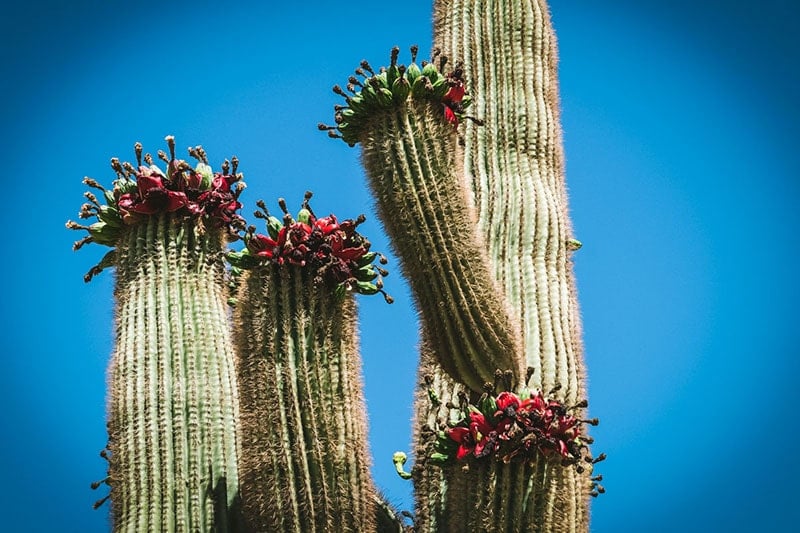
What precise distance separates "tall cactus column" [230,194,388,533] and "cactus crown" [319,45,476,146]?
65cm

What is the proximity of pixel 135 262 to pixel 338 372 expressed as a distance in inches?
70.7

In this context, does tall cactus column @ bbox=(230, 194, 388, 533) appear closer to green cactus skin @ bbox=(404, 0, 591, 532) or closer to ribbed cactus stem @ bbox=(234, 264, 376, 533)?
ribbed cactus stem @ bbox=(234, 264, 376, 533)

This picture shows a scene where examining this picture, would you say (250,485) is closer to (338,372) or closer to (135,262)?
(338,372)

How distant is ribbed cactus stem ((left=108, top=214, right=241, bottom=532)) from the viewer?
7059mm

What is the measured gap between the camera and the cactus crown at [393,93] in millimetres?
7090

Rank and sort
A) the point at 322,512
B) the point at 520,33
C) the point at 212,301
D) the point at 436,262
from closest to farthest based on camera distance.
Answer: the point at 322,512 → the point at 436,262 → the point at 212,301 → the point at 520,33

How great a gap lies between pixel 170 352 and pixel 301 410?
4.15 ft

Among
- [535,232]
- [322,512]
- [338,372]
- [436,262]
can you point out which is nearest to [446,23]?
[535,232]

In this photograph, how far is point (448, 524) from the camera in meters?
6.97

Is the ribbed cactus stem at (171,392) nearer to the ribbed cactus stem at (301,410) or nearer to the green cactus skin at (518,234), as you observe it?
the ribbed cactus stem at (301,410)

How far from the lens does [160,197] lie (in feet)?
25.3

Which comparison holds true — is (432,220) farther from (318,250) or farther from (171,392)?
(171,392)

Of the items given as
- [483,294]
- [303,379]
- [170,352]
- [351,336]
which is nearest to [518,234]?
[483,294]

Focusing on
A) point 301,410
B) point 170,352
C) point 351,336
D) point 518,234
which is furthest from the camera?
point 518,234
